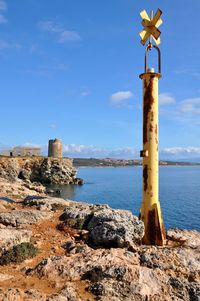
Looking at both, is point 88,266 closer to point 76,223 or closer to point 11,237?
point 11,237

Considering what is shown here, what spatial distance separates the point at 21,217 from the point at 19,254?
14.4ft

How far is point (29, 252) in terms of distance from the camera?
12.4 m

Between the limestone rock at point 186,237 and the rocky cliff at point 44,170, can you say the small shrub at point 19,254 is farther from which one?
the rocky cliff at point 44,170

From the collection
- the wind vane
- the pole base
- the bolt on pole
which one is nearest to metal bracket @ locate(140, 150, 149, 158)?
the bolt on pole

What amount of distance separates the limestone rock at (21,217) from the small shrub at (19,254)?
320 centimetres

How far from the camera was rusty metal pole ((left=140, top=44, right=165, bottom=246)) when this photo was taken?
14.7 metres

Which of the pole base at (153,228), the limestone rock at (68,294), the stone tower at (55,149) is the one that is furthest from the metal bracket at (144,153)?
the stone tower at (55,149)

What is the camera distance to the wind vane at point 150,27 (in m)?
15.3

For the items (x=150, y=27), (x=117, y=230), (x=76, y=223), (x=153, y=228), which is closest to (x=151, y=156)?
(x=153, y=228)

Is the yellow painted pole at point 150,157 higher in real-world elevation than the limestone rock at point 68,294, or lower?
higher

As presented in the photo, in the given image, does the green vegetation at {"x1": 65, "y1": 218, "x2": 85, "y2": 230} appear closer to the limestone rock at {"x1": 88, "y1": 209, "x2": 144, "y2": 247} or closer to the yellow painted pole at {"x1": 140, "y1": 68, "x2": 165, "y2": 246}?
the limestone rock at {"x1": 88, "y1": 209, "x2": 144, "y2": 247}

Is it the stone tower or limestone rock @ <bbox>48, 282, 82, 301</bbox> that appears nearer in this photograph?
limestone rock @ <bbox>48, 282, 82, 301</bbox>

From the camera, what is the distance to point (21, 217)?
643 inches

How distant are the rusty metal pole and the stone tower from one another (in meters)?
117
